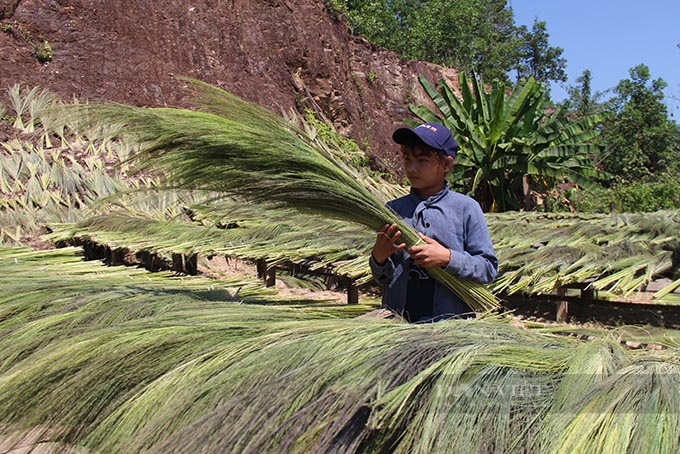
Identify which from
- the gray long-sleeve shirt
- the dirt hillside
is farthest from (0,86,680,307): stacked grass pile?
the dirt hillside

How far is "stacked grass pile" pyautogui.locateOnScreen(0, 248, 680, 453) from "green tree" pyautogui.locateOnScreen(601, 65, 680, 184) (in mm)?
16339

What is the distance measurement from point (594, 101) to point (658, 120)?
3.54 meters

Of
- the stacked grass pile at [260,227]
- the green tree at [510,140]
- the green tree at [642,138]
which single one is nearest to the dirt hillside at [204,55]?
the green tree at [510,140]

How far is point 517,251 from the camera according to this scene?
12.0ft

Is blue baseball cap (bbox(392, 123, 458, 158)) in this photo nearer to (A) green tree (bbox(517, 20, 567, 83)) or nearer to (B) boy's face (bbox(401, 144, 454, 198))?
(B) boy's face (bbox(401, 144, 454, 198))

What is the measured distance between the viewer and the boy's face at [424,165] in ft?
5.49

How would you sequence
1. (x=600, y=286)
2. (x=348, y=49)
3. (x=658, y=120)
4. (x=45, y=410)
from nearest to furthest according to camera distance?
(x=45, y=410) → (x=600, y=286) → (x=348, y=49) → (x=658, y=120)

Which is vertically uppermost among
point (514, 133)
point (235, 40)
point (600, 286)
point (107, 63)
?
point (235, 40)

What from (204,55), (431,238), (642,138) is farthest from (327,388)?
(642,138)

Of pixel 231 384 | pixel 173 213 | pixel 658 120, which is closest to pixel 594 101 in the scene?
pixel 658 120

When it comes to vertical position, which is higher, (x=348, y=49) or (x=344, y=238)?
(x=348, y=49)

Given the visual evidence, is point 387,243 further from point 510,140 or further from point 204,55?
point 204,55

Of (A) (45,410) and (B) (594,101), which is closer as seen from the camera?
(A) (45,410)

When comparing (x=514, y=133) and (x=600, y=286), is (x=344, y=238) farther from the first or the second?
(x=514, y=133)
